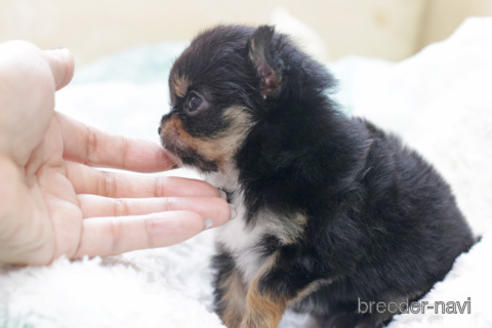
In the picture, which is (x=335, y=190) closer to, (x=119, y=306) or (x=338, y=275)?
(x=338, y=275)

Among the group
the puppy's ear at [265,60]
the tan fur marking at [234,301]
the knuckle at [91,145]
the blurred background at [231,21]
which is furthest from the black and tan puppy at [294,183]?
the blurred background at [231,21]

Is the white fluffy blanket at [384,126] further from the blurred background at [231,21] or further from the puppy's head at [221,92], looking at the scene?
the blurred background at [231,21]

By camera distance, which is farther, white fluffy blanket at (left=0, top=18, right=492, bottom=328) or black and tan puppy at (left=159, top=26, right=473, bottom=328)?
black and tan puppy at (left=159, top=26, right=473, bottom=328)

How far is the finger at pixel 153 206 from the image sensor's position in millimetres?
1640

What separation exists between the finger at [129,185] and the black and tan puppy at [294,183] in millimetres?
82

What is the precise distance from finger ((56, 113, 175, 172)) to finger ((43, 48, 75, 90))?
9.3 inches

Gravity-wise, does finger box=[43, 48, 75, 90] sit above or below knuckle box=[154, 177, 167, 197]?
above

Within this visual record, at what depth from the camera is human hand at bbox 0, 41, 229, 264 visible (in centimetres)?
135

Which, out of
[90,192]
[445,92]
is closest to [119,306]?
[90,192]

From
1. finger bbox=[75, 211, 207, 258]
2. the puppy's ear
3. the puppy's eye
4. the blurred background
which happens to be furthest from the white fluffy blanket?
the blurred background

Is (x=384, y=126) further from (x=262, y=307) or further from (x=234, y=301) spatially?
(x=262, y=307)

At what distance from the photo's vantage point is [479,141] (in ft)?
8.20

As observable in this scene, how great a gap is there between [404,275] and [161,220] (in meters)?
0.79

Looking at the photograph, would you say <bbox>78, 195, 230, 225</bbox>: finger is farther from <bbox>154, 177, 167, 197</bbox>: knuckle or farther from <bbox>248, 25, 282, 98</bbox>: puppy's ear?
<bbox>248, 25, 282, 98</bbox>: puppy's ear
